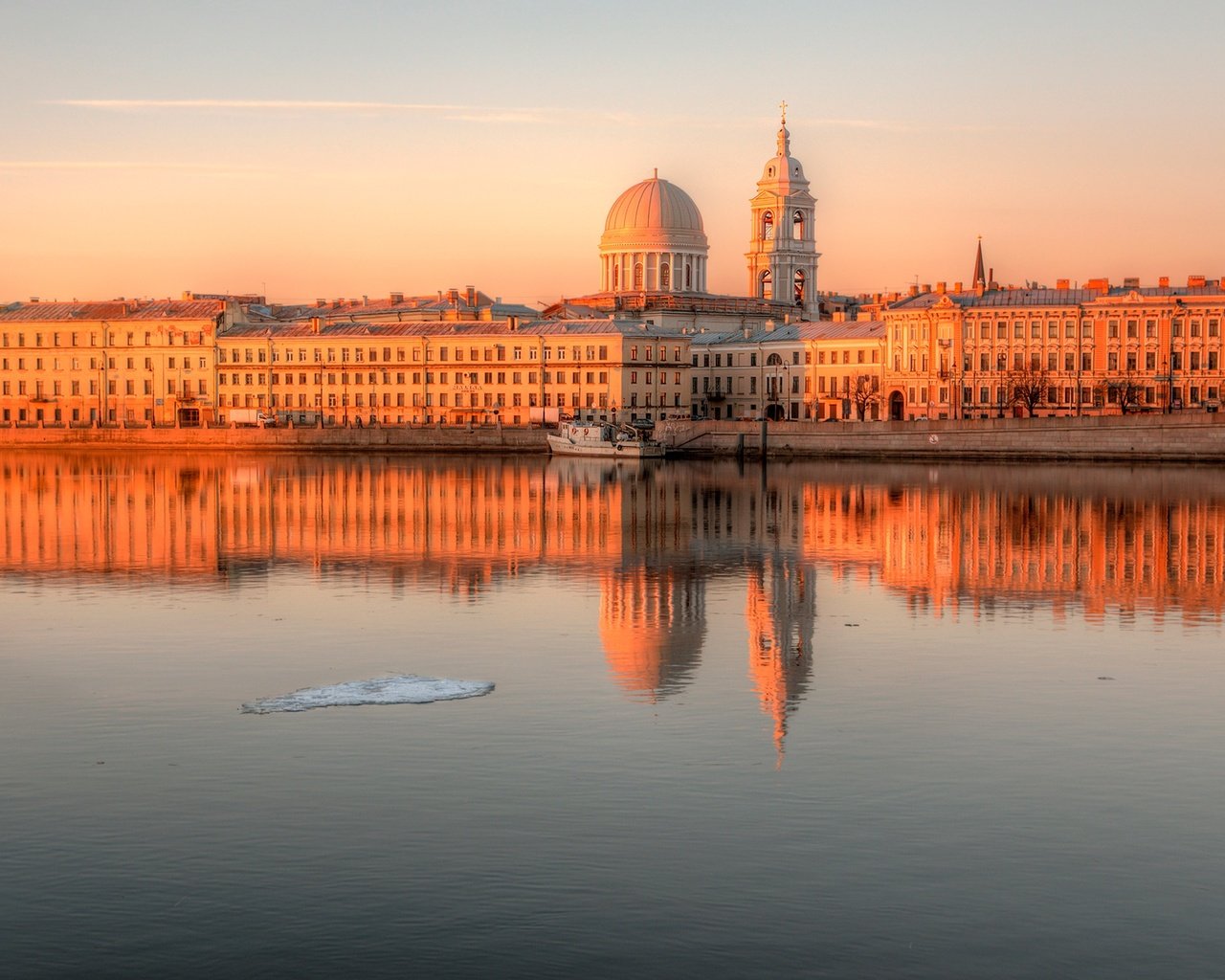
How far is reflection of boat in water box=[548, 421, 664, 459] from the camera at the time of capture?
270ft

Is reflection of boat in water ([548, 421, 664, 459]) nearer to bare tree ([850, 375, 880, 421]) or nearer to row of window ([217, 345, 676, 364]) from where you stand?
row of window ([217, 345, 676, 364])

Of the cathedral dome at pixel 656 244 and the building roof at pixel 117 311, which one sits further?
the cathedral dome at pixel 656 244

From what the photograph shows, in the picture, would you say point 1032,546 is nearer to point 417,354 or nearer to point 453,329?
point 417,354

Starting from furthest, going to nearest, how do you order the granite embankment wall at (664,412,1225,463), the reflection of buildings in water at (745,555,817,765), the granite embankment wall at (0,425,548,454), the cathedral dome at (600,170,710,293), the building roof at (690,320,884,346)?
the cathedral dome at (600,170,710,293), the building roof at (690,320,884,346), the granite embankment wall at (0,425,548,454), the granite embankment wall at (664,412,1225,463), the reflection of buildings in water at (745,555,817,765)

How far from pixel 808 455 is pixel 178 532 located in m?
43.3

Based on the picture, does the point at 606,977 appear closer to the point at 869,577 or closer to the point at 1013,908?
the point at 1013,908

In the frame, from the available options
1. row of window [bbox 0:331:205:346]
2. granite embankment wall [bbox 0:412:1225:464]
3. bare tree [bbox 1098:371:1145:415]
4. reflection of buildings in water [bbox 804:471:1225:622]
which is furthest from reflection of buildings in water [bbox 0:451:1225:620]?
row of window [bbox 0:331:205:346]

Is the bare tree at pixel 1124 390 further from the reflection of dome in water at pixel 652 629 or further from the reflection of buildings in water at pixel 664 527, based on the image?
the reflection of dome in water at pixel 652 629

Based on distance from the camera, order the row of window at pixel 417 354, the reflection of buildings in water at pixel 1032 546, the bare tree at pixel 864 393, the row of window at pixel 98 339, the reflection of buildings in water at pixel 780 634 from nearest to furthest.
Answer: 1. the reflection of buildings in water at pixel 780 634
2. the reflection of buildings in water at pixel 1032 546
3. the bare tree at pixel 864 393
4. the row of window at pixel 417 354
5. the row of window at pixel 98 339

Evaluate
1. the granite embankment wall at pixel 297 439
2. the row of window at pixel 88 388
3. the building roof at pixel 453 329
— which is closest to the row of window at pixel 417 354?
the building roof at pixel 453 329

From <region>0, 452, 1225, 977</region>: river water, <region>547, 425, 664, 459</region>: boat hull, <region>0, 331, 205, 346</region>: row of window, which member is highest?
<region>0, 331, 205, 346</region>: row of window

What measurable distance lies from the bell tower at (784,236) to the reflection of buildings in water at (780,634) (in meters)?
89.3

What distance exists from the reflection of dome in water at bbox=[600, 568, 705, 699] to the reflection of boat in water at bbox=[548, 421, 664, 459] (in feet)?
167

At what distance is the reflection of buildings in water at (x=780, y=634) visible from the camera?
18203mm
